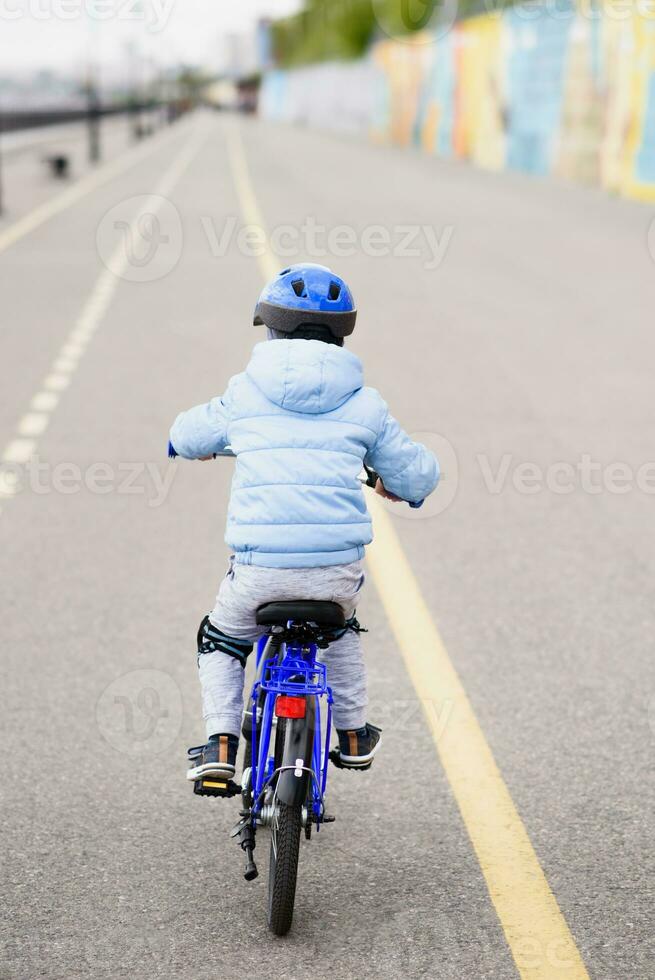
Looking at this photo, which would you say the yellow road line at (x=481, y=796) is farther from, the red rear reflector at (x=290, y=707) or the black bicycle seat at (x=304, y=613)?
the black bicycle seat at (x=304, y=613)

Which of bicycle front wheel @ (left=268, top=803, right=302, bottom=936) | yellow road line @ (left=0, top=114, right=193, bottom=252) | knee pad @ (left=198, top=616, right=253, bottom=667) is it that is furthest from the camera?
yellow road line @ (left=0, top=114, right=193, bottom=252)

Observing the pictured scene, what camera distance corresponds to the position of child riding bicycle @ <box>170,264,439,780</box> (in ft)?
12.4

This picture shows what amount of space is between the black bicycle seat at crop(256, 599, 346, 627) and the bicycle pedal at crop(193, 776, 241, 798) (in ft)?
1.68

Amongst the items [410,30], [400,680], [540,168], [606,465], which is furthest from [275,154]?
[400,680]

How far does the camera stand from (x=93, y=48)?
177 ft

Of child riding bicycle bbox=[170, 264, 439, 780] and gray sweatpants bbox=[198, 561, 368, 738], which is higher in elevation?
child riding bicycle bbox=[170, 264, 439, 780]

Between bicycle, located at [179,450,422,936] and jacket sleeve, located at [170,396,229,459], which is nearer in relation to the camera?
bicycle, located at [179,450,422,936]

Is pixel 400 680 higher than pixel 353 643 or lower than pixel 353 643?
lower

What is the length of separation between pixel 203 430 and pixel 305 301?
440 mm

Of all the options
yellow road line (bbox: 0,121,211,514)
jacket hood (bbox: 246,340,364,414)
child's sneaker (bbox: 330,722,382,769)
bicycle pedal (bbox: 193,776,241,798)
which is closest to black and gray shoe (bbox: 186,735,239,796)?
A: bicycle pedal (bbox: 193,776,241,798)

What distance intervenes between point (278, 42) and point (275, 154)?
15586cm

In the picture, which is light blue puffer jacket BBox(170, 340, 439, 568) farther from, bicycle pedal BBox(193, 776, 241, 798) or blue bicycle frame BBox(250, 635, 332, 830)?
bicycle pedal BBox(193, 776, 241, 798)

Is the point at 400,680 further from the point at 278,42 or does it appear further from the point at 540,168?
the point at 278,42

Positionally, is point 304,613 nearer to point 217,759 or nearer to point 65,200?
point 217,759
